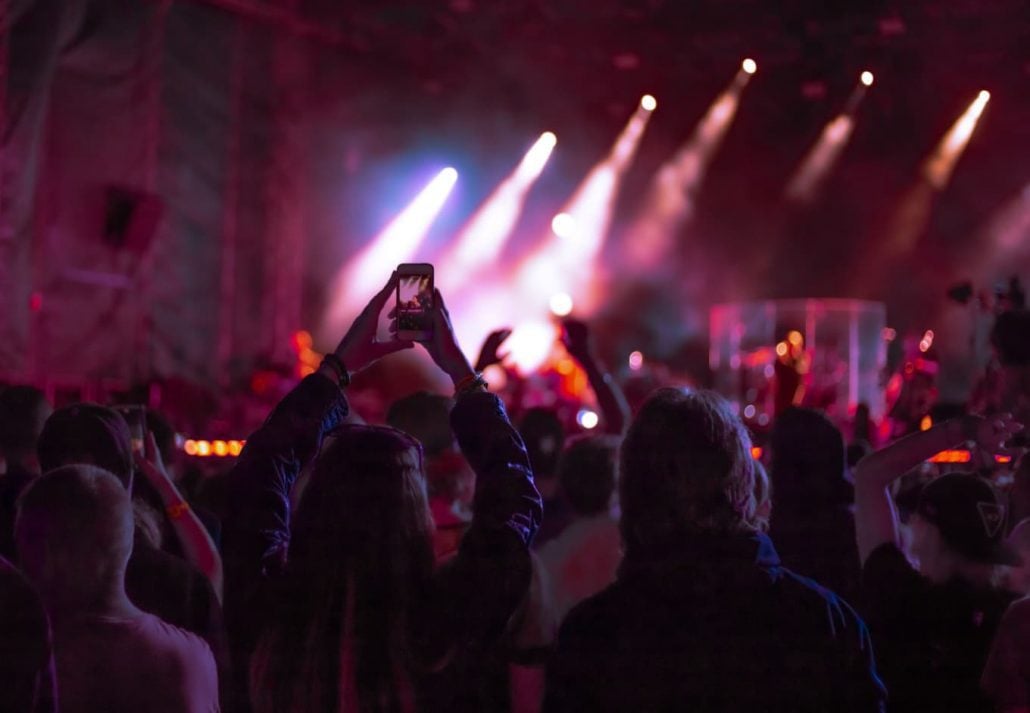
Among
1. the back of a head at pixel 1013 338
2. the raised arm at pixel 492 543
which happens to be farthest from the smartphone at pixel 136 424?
the back of a head at pixel 1013 338

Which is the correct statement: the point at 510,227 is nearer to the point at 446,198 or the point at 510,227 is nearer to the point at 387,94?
the point at 446,198

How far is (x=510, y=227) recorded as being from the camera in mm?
18469

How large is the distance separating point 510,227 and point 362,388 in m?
3.75

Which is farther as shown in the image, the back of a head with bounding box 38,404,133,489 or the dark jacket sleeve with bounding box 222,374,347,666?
the back of a head with bounding box 38,404,133,489

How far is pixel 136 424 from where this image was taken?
11.8 ft

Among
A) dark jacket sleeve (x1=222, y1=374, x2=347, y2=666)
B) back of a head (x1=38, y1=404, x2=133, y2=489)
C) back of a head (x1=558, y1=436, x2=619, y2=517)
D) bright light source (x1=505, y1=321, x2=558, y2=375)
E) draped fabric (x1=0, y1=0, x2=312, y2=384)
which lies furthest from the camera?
bright light source (x1=505, y1=321, x2=558, y2=375)

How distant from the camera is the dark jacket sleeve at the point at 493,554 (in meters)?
2.20

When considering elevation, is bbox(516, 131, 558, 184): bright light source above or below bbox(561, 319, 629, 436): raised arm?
above

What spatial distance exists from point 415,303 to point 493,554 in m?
0.56

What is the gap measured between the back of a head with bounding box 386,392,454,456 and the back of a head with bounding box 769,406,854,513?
90 centimetres

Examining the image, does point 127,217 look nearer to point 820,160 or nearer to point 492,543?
point 820,160

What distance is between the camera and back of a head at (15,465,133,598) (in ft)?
7.24

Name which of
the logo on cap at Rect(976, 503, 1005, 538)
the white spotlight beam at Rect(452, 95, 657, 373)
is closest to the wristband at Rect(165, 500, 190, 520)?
the logo on cap at Rect(976, 503, 1005, 538)

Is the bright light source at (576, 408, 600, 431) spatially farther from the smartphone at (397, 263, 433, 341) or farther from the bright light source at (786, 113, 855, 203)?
the smartphone at (397, 263, 433, 341)
